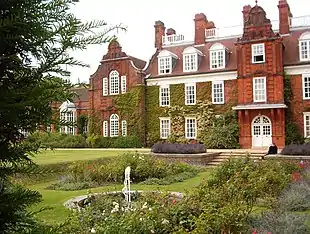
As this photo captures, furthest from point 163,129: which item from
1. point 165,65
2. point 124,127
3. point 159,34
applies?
point 159,34

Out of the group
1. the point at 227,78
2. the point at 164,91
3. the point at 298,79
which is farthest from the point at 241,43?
the point at 164,91

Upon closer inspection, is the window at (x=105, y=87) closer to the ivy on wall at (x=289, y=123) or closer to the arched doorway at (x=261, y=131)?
the arched doorway at (x=261, y=131)

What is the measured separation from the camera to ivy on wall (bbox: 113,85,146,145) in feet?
110

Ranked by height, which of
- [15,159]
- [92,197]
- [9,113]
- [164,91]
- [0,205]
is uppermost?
[164,91]

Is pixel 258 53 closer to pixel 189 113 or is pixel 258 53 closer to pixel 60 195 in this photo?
pixel 189 113

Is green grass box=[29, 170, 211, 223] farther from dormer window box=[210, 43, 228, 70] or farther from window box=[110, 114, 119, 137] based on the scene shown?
window box=[110, 114, 119, 137]

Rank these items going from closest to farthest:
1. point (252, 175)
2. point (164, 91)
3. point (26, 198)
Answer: point (26, 198) < point (252, 175) < point (164, 91)

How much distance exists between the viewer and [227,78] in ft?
101

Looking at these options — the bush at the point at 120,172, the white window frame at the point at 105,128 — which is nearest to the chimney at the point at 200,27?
the white window frame at the point at 105,128

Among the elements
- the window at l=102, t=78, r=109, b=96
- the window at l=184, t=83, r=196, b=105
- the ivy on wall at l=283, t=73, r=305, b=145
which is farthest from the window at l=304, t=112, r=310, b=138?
the window at l=102, t=78, r=109, b=96

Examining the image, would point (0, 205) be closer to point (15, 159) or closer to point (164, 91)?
point (15, 159)

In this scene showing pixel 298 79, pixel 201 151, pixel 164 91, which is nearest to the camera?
pixel 201 151

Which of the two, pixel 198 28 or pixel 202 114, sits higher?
pixel 198 28

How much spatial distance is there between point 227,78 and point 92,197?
22.9 m
